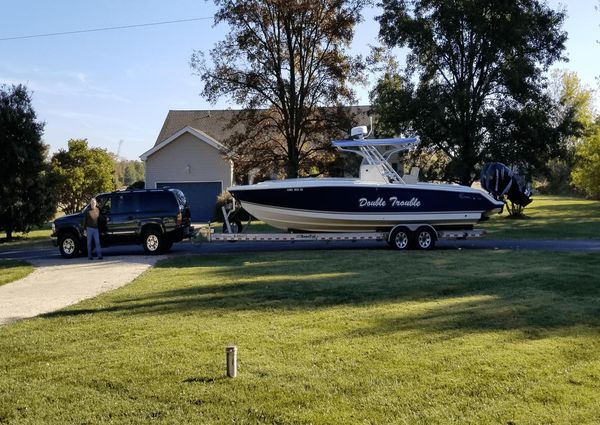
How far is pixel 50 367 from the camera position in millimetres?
6137

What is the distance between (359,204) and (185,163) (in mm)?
19625

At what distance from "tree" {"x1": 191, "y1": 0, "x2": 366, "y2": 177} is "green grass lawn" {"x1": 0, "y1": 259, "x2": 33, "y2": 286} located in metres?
12.4

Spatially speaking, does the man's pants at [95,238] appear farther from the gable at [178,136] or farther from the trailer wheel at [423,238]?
the gable at [178,136]

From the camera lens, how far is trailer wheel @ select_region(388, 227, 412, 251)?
1762cm

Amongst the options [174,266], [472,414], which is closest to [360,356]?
[472,414]

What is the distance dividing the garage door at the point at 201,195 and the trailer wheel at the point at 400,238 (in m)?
18.7

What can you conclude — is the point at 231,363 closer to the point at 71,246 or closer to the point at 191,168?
the point at 71,246

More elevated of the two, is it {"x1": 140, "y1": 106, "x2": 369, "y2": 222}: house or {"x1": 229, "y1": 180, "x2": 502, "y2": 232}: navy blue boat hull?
{"x1": 140, "y1": 106, "x2": 369, "y2": 222}: house

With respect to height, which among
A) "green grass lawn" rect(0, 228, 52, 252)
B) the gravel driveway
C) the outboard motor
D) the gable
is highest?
the gable

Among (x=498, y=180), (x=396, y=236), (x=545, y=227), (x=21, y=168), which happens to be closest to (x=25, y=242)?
(x=21, y=168)

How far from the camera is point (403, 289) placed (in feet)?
33.7

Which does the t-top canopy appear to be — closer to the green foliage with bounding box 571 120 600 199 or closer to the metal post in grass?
the metal post in grass

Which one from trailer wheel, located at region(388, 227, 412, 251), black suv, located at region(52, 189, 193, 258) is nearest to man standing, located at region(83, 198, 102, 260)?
black suv, located at region(52, 189, 193, 258)

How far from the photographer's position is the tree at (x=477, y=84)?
30000 mm
